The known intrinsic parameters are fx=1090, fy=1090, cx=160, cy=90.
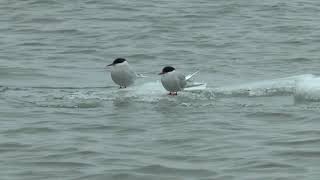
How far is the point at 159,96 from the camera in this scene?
45.0 ft

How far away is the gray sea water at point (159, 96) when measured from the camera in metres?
10.2

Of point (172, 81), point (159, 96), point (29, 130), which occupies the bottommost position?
point (159, 96)

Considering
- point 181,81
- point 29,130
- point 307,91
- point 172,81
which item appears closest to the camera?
point 29,130

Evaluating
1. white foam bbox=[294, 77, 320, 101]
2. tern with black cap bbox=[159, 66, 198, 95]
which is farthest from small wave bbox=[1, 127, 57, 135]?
white foam bbox=[294, 77, 320, 101]

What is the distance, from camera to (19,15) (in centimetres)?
2264

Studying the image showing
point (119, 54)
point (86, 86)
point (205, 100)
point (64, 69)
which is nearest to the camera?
point (205, 100)

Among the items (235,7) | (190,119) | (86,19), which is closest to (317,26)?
(235,7)

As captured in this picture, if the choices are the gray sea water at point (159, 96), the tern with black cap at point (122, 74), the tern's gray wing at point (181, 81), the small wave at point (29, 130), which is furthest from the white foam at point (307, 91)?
the small wave at point (29, 130)

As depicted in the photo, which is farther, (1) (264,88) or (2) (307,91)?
(1) (264,88)

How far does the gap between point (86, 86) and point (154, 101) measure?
61.8 inches

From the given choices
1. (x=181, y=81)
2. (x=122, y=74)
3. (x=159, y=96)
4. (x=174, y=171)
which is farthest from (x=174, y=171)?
(x=122, y=74)

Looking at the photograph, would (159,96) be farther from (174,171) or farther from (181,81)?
(174,171)

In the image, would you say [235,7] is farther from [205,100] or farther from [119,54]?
[205,100]

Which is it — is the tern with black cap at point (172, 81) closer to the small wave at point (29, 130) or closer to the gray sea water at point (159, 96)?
the gray sea water at point (159, 96)
